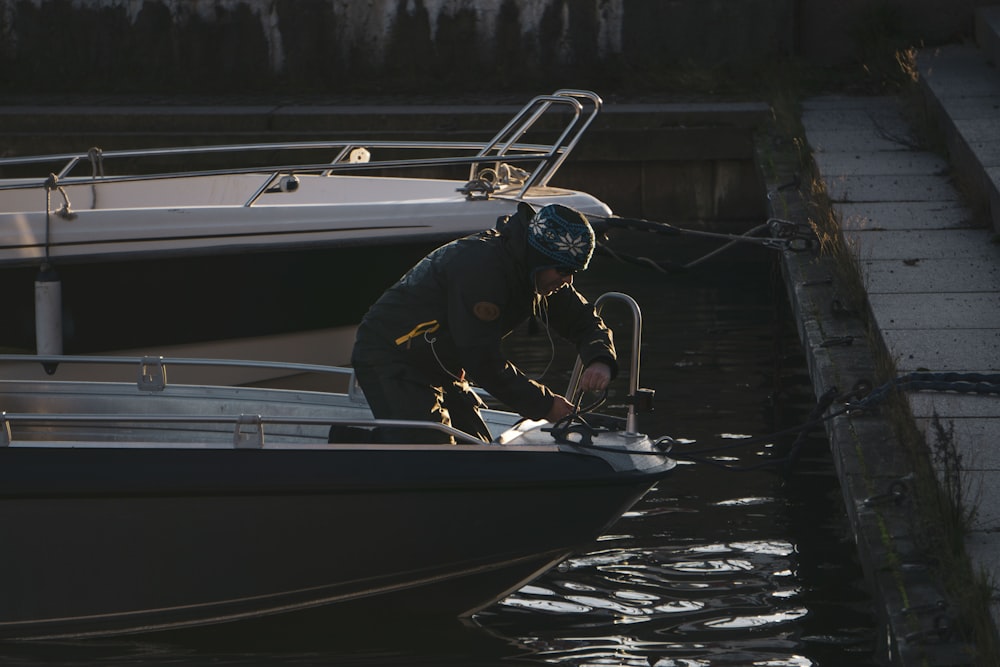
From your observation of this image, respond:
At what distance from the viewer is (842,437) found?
6004 mm

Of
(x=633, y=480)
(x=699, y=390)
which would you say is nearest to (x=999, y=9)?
(x=699, y=390)

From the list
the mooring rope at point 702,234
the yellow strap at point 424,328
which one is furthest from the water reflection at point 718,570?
the yellow strap at point 424,328

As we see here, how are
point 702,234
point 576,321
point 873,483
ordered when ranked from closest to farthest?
1. point 873,483
2. point 576,321
3. point 702,234

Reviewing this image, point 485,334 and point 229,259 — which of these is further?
point 229,259

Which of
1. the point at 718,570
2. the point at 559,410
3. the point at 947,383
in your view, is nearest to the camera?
the point at 559,410

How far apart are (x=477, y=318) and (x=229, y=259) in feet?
10.8

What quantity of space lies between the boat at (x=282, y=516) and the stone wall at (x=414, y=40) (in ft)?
35.0

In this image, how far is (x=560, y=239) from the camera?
521 centimetres

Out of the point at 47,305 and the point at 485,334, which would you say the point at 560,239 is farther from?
the point at 47,305

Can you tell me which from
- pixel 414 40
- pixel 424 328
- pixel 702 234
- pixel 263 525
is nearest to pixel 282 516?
pixel 263 525

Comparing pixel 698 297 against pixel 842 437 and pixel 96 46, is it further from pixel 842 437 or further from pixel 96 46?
pixel 96 46

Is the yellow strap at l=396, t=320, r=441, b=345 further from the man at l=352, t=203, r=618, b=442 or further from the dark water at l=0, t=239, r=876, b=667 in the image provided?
the dark water at l=0, t=239, r=876, b=667

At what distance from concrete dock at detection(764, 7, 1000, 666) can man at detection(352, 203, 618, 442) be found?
113cm

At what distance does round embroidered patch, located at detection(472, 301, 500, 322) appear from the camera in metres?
5.27
